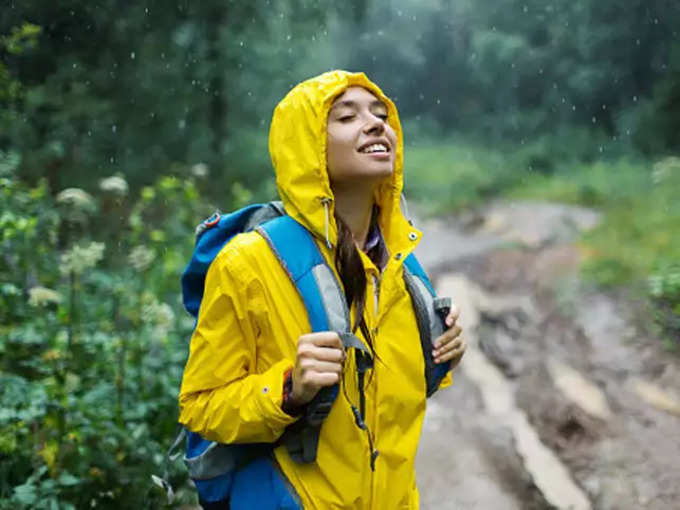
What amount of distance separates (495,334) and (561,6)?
14.3m

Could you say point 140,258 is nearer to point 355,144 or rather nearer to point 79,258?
point 79,258

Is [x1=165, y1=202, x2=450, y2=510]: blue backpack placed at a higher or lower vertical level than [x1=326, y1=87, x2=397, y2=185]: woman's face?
lower

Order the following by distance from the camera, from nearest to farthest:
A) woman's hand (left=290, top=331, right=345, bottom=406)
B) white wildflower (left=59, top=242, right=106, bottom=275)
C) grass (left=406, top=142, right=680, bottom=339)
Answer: woman's hand (left=290, top=331, right=345, bottom=406), white wildflower (left=59, top=242, right=106, bottom=275), grass (left=406, top=142, right=680, bottom=339)

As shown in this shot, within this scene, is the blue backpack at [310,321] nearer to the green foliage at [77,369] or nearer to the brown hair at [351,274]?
the brown hair at [351,274]

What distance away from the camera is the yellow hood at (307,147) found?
1824 millimetres

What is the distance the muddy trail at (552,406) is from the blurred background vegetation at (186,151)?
1.70 feet

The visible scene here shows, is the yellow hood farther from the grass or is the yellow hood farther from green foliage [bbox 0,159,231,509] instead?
the grass

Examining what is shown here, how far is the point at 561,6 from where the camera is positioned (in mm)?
18094

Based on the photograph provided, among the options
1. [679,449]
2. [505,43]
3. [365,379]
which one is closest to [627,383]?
[679,449]

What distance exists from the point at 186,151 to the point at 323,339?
13854mm

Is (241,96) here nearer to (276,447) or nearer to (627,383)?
(627,383)

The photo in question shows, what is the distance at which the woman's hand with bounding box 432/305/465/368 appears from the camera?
1862mm

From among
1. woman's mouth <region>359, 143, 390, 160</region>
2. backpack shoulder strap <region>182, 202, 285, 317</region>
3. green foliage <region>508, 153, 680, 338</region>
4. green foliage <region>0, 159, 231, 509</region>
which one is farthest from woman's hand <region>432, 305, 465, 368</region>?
green foliage <region>508, 153, 680, 338</region>

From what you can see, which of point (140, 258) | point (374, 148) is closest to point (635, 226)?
point (140, 258)
